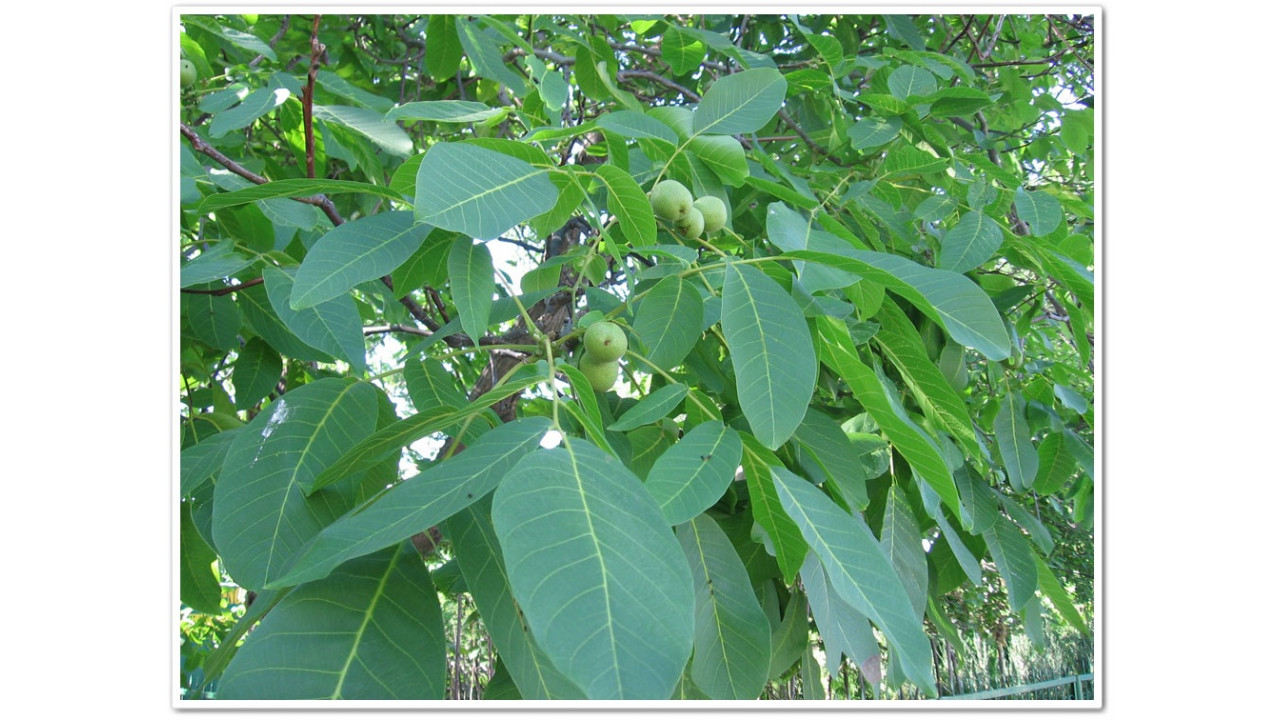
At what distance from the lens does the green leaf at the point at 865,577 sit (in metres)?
0.51

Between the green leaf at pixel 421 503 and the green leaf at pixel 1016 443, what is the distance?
34.8 inches

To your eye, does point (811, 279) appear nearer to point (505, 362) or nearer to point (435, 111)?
point (435, 111)

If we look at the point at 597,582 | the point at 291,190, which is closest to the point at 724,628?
the point at 597,582

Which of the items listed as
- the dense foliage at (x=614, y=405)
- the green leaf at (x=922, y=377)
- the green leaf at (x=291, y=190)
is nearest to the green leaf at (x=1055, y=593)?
the dense foliage at (x=614, y=405)

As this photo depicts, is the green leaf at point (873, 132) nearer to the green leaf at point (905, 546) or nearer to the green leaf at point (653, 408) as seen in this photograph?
the green leaf at point (905, 546)

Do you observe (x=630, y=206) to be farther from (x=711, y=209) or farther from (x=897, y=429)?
(x=897, y=429)

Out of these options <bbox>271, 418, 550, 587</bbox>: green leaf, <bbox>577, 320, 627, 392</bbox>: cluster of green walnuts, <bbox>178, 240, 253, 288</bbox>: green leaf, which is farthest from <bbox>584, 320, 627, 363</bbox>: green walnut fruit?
<bbox>178, 240, 253, 288</bbox>: green leaf

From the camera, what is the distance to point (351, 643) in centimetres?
44

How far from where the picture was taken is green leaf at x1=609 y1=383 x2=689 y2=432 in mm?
648

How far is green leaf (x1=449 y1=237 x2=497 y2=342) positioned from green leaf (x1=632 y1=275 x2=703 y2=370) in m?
0.13

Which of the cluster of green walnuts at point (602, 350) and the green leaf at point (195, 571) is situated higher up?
the cluster of green walnuts at point (602, 350)
